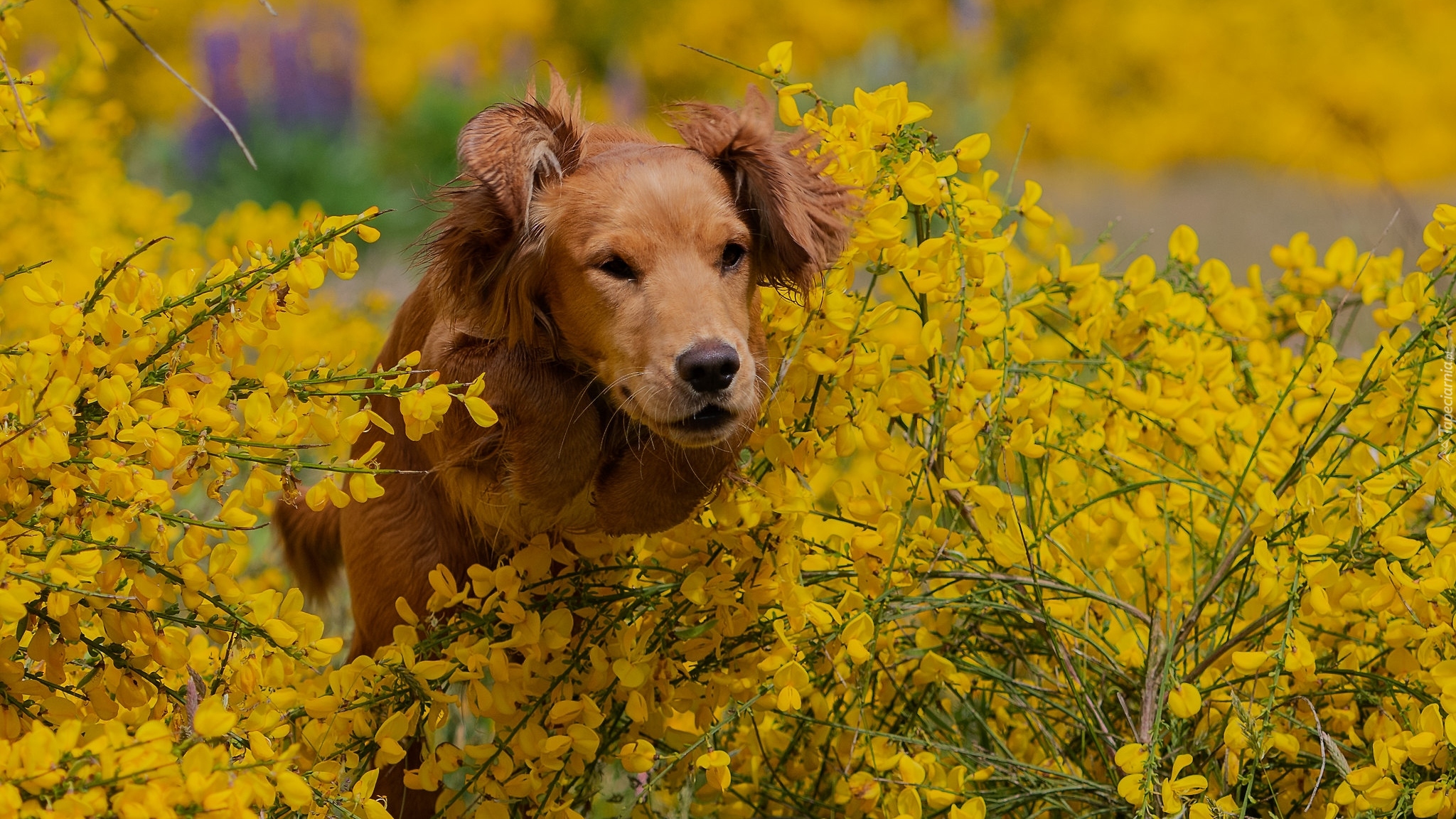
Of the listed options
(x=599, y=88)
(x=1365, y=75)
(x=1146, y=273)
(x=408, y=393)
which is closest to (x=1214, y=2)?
(x=1365, y=75)

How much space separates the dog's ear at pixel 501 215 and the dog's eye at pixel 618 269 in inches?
5.9

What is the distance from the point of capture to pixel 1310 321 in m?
2.46

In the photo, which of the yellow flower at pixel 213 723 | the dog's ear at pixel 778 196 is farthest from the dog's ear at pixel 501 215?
the yellow flower at pixel 213 723

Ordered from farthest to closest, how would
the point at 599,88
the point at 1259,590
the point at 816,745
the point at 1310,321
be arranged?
the point at 599,88
the point at 816,745
the point at 1310,321
the point at 1259,590

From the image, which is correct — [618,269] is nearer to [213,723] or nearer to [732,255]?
[732,255]

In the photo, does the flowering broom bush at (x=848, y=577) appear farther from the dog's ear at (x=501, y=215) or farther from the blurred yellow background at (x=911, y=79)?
the blurred yellow background at (x=911, y=79)

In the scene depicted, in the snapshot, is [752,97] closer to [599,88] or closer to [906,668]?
[906,668]

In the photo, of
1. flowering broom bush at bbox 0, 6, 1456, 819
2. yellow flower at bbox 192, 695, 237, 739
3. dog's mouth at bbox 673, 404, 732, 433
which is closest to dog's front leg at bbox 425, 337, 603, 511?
flowering broom bush at bbox 0, 6, 1456, 819

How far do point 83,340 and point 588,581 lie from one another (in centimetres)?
103

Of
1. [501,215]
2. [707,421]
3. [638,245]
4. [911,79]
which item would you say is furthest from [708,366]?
[911,79]

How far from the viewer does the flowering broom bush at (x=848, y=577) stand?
6.31 feet

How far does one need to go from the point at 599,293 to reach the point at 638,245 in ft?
0.36

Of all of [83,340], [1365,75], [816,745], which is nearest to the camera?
[83,340]

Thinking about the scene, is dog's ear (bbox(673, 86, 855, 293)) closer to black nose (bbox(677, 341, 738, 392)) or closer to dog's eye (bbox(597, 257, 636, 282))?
dog's eye (bbox(597, 257, 636, 282))
